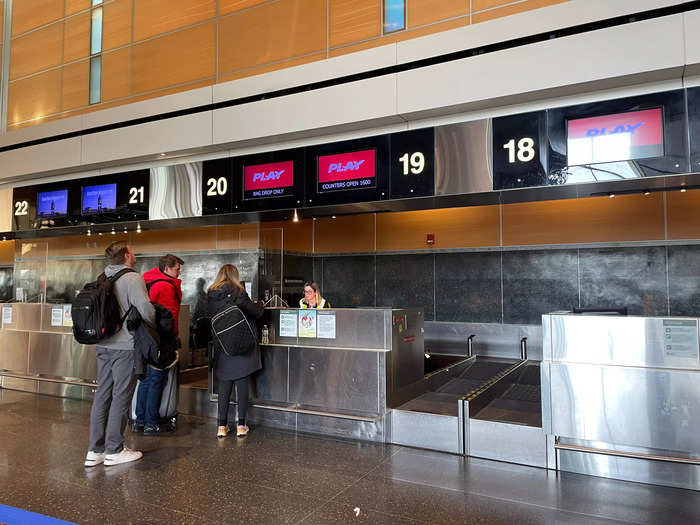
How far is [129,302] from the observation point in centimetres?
405

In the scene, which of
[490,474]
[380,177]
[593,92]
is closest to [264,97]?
[380,177]

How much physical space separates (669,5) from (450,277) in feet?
15.9

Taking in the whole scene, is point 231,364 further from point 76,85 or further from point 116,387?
point 76,85

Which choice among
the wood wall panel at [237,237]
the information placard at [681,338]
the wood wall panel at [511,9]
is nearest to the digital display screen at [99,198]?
the wood wall panel at [237,237]

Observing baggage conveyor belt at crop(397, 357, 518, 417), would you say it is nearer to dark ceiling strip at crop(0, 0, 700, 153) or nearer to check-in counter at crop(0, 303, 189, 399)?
dark ceiling strip at crop(0, 0, 700, 153)

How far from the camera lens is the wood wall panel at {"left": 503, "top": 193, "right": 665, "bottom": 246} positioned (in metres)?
6.67

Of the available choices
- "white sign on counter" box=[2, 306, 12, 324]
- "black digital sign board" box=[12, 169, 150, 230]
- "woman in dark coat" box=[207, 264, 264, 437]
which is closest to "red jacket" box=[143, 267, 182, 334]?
"woman in dark coat" box=[207, 264, 264, 437]

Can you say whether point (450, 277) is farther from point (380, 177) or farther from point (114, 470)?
point (114, 470)

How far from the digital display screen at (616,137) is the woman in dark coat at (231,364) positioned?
3.15m

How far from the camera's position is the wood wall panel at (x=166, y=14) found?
21.1 ft

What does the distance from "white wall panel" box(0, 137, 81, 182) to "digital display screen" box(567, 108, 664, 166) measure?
628cm

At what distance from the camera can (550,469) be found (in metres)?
3.81

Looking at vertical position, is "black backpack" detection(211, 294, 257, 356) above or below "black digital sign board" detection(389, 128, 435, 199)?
below

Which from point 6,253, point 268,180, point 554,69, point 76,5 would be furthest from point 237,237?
point 6,253
